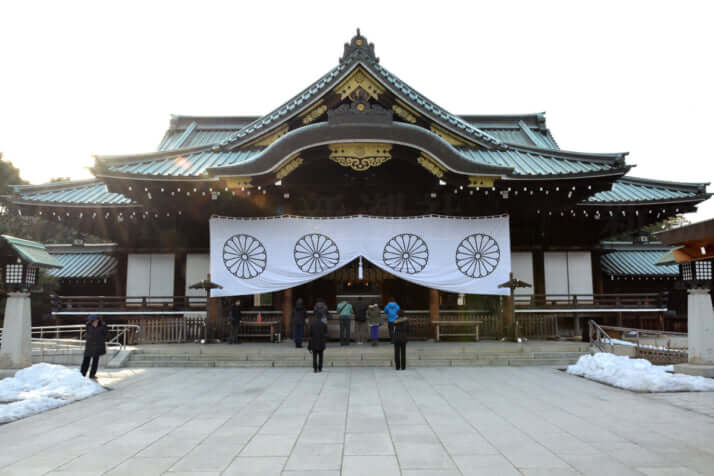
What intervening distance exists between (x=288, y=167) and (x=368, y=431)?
10045 mm

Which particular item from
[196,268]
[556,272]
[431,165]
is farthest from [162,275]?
[556,272]

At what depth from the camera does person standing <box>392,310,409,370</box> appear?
12109 millimetres

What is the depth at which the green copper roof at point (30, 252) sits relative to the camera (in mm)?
11109

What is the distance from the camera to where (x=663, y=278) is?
65.0 feet

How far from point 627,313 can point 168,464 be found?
17.7m

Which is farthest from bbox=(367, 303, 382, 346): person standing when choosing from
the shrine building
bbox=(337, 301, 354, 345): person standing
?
the shrine building

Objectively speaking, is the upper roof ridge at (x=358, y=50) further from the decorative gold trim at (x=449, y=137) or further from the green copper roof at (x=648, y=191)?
the green copper roof at (x=648, y=191)

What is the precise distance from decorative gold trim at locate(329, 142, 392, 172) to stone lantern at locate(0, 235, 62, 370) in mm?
8540

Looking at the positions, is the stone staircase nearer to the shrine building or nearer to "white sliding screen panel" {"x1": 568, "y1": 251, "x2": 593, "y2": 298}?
the shrine building

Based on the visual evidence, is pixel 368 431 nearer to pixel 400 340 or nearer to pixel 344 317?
pixel 400 340

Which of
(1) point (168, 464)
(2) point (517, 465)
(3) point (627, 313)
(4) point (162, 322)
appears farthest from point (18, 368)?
(3) point (627, 313)

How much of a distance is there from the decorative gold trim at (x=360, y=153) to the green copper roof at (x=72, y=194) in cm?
805

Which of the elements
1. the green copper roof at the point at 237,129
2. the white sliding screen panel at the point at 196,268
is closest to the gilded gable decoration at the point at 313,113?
the white sliding screen panel at the point at 196,268

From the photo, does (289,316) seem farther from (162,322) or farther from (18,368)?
(18,368)
